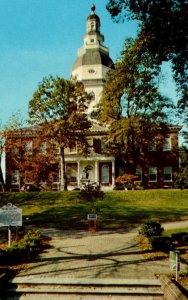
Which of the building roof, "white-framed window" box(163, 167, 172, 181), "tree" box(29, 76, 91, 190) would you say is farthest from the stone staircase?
the building roof

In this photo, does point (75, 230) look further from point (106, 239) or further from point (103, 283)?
point (103, 283)

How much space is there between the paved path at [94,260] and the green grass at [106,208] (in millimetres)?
5002

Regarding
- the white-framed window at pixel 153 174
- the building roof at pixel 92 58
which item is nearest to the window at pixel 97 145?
the white-framed window at pixel 153 174

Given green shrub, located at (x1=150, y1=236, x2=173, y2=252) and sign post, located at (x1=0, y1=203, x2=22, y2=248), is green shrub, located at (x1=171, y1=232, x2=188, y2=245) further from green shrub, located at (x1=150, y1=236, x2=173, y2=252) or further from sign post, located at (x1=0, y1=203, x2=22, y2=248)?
sign post, located at (x1=0, y1=203, x2=22, y2=248)

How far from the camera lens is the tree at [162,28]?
1302 cm

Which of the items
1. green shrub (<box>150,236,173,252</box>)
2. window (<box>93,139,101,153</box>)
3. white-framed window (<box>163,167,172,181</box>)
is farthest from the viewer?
window (<box>93,139,101,153</box>)

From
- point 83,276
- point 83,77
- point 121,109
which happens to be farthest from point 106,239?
point 83,77

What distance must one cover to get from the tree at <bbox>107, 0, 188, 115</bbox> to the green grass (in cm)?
1300

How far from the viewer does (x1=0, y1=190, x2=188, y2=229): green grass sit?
26.1m

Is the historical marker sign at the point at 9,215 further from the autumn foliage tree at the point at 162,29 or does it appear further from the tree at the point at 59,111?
the tree at the point at 59,111

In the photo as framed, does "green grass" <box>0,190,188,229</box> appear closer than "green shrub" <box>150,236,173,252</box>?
No

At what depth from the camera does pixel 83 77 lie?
59.4 m

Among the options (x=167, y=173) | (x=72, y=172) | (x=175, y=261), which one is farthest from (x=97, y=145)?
(x=175, y=261)

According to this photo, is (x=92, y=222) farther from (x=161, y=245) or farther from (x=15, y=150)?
(x=15, y=150)
